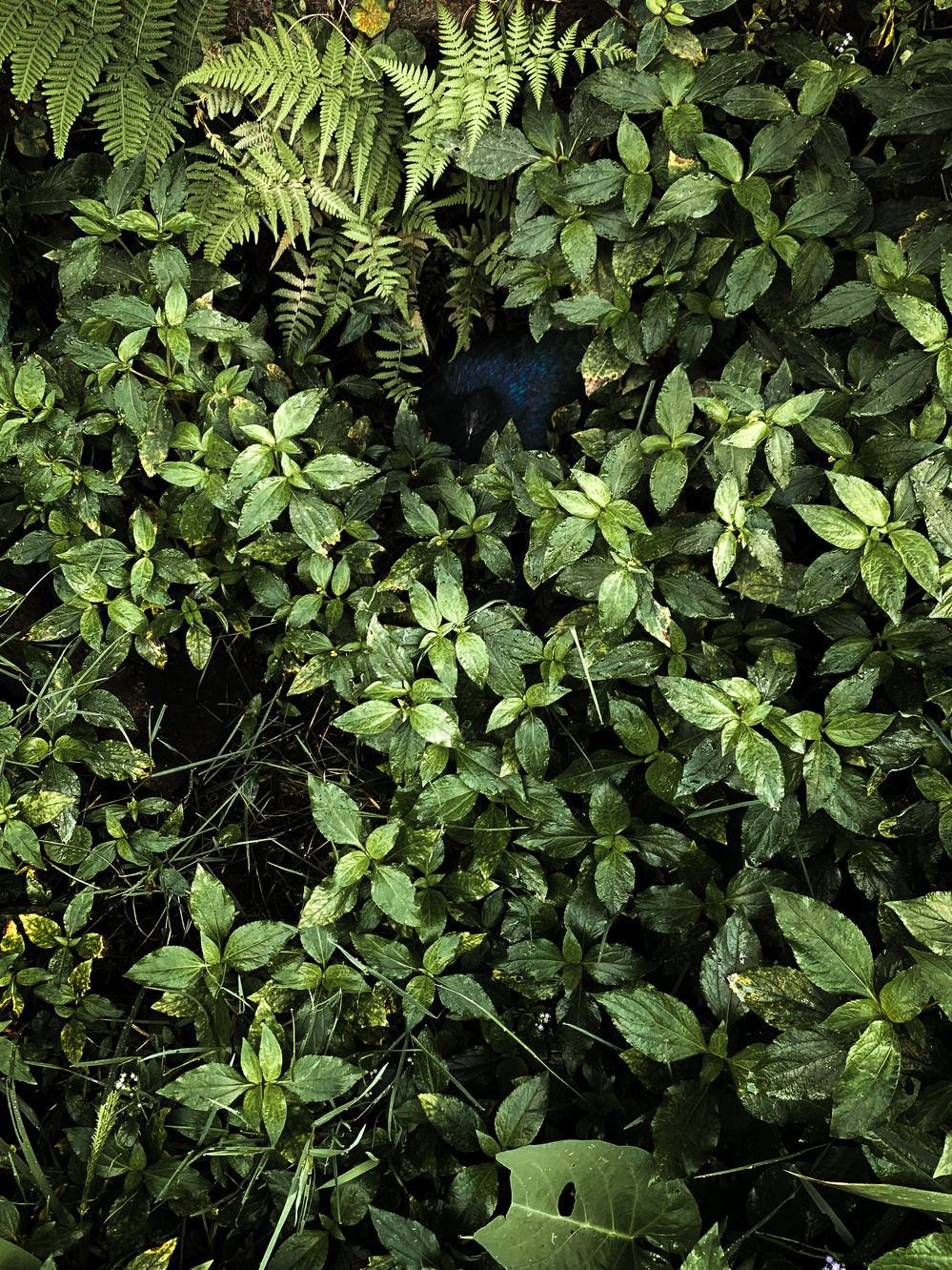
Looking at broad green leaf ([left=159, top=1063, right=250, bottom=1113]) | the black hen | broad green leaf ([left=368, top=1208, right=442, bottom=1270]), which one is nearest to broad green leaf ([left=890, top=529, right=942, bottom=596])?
the black hen

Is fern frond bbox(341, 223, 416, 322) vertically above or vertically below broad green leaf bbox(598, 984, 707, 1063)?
above

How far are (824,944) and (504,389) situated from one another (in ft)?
6.09

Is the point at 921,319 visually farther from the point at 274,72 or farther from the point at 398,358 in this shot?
the point at 274,72

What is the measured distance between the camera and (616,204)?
6.02 ft

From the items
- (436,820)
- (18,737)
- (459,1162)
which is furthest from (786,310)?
(18,737)

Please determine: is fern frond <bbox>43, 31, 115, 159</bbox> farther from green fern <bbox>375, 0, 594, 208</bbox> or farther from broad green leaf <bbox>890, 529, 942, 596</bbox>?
broad green leaf <bbox>890, 529, 942, 596</bbox>

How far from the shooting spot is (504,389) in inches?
99.0

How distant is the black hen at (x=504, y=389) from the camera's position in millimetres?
2420

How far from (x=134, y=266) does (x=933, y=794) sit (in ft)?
7.46

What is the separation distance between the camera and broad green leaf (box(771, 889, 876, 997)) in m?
1.32

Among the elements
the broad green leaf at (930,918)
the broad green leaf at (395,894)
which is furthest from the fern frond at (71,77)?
the broad green leaf at (930,918)

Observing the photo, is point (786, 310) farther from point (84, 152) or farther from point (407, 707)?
point (84, 152)

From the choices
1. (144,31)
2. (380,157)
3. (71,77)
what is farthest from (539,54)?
(71,77)

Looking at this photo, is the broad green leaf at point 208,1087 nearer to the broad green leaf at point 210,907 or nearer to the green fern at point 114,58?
the broad green leaf at point 210,907
